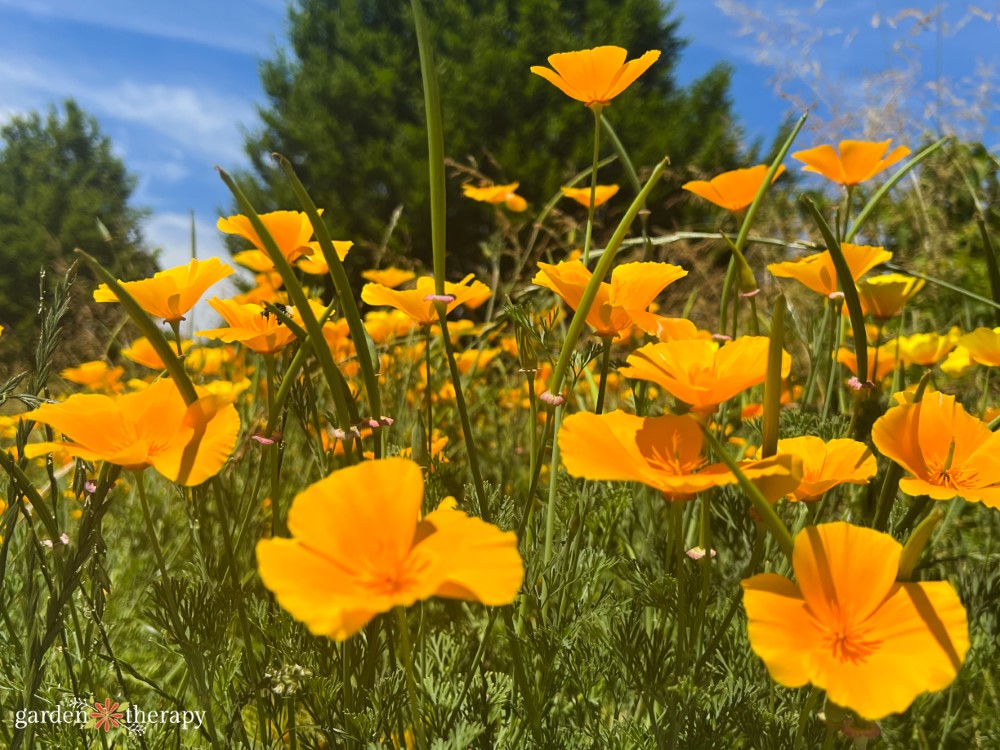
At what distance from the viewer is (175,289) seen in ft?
2.48

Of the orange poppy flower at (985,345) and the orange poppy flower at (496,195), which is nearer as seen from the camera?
the orange poppy flower at (985,345)

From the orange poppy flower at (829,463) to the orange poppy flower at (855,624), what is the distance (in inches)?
3.3

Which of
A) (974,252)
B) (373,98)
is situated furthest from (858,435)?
(373,98)

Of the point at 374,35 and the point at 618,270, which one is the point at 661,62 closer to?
the point at 374,35

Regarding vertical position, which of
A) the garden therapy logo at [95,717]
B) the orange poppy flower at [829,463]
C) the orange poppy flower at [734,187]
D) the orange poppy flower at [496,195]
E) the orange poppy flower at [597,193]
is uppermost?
the orange poppy flower at [496,195]

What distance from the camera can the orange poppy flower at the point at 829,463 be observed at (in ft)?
1.85

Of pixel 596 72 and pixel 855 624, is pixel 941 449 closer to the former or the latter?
pixel 855 624

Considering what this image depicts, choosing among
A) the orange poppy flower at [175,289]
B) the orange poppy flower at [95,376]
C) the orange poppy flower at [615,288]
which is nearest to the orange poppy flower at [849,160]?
the orange poppy flower at [615,288]

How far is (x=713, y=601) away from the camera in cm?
108

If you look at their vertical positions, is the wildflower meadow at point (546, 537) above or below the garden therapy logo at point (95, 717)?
above

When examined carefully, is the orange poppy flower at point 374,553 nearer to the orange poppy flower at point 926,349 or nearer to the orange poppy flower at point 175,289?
the orange poppy flower at point 175,289

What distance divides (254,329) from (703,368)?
1.44 ft

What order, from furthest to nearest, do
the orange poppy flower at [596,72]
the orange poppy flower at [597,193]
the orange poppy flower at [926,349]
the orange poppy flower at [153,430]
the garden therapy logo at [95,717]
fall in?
the orange poppy flower at [926,349] → the orange poppy flower at [597,193] → the orange poppy flower at [596,72] → the garden therapy logo at [95,717] → the orange poppy flower at [153,430]

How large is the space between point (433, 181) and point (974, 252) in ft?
10.2
